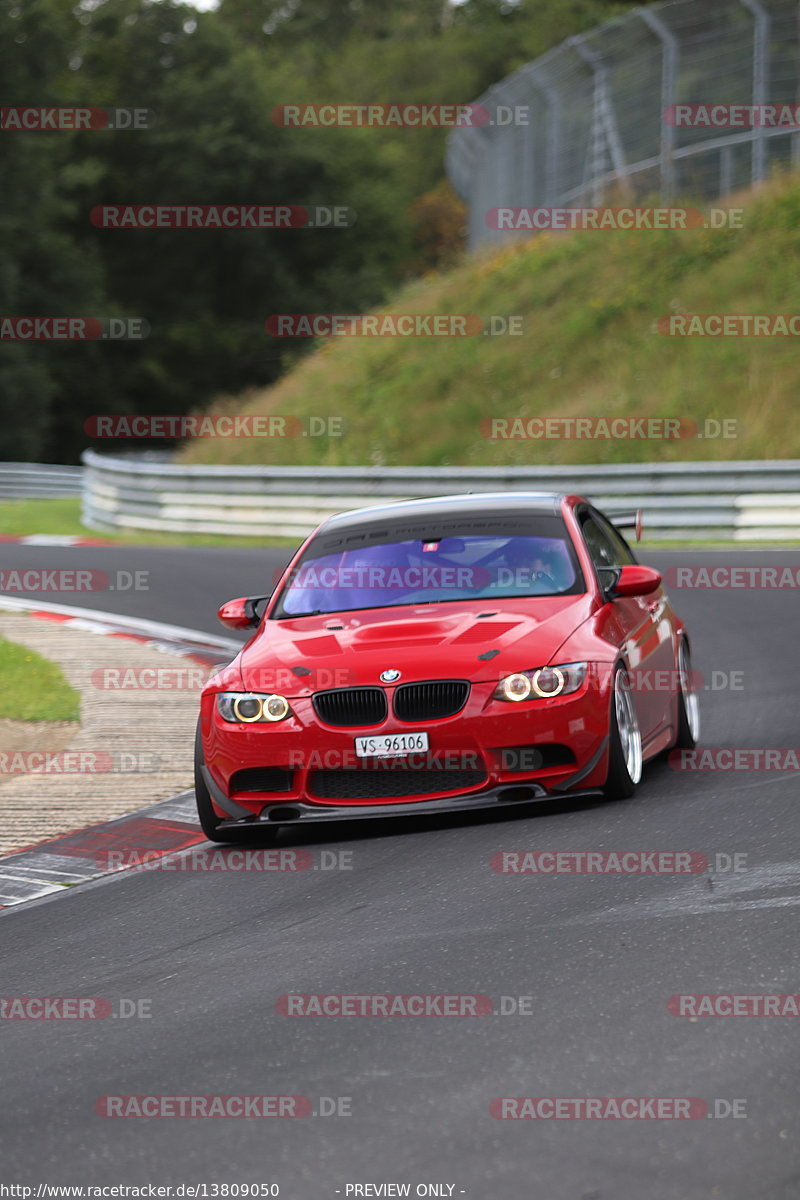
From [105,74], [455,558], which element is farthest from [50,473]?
[455,558]

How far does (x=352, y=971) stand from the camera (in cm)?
594

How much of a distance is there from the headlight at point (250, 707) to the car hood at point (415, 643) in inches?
2.5

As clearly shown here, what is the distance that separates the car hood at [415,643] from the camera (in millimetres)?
8125

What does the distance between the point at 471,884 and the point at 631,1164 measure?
2943 mm

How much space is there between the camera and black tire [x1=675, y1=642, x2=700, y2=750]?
9.70 m

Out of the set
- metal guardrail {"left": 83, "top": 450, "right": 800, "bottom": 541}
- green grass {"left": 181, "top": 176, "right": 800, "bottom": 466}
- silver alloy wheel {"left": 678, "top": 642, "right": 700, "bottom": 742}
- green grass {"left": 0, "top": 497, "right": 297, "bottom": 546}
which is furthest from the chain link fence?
silver alloy wheel {"left": 678, "top": 642, "right": 700, "bottom": 742}

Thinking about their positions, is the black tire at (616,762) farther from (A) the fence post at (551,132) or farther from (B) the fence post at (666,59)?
(A) the fence post at (551,132)

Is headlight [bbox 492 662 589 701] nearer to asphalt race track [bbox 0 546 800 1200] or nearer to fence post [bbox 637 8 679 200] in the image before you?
asphalt race track [bbox 0 546 800 1200]

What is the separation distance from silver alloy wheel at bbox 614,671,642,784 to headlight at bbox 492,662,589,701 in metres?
0.27

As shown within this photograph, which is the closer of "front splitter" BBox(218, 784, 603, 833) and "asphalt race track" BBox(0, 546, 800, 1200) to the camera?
"asphalt race track" BBox(0, 546, 800, 1200)

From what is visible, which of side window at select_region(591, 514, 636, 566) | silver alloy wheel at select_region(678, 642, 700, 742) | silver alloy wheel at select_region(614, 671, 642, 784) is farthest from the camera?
side window at select_region(591, 514, 636, 566)

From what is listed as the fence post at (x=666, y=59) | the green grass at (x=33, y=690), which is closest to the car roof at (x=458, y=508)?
the green grass at (x=33, y=690)

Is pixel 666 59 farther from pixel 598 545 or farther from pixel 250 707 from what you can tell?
pixel 250 707

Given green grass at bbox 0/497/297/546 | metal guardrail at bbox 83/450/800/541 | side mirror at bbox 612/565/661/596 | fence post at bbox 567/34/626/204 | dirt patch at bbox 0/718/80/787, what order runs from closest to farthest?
A: side mirror at bbox 612/565/661/596 < dirt patch at bbox 0/718/80/787 < metal guardrail at bbox 83/450/800/541 < green grass at bbox 0/497/297/546 < fence post at bbox 567/34/626/204
